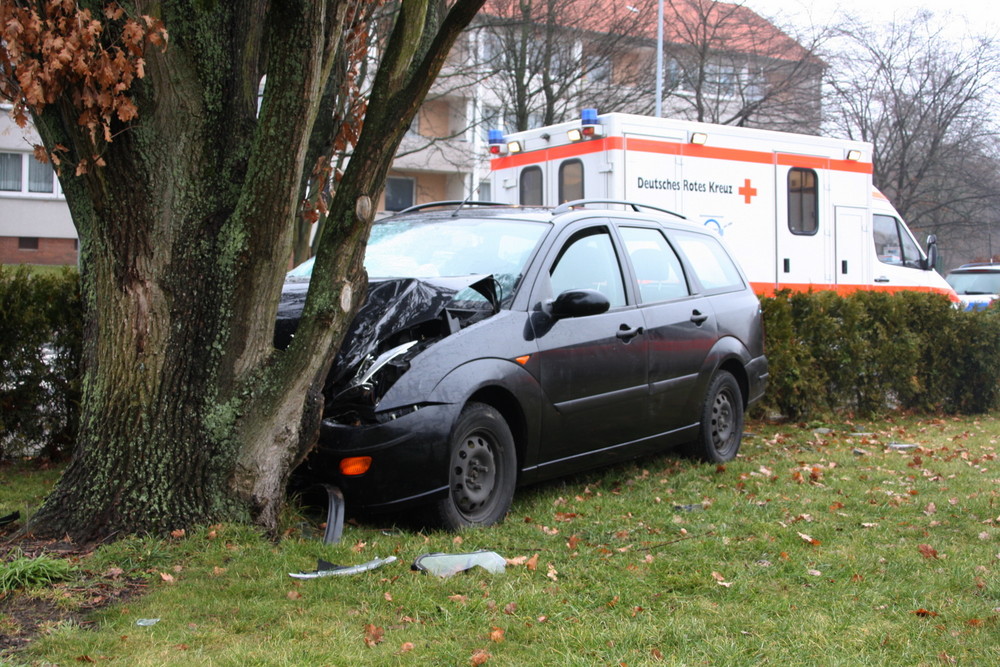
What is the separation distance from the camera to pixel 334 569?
14.0ft

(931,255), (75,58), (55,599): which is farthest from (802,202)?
(55,599)

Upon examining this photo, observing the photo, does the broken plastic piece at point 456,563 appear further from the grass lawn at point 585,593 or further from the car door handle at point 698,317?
the car door handle at point 698,317

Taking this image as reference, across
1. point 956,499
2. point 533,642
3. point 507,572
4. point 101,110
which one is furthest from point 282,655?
point 956,499

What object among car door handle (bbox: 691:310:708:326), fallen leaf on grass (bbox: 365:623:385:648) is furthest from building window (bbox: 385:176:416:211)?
fallen leaf on grass (bbox: 365:623:385:648)

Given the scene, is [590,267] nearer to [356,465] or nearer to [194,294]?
[356,465]

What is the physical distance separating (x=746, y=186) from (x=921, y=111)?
2252cm

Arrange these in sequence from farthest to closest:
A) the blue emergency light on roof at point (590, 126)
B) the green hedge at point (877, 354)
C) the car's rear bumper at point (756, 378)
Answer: the blue emergency light on roof at point (590, 126)
the green hedge at point (877, 354)
the car's rear bumper at point (756, 378)

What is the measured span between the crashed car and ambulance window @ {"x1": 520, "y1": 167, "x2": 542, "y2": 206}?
17.9ft

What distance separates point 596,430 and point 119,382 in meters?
2.80

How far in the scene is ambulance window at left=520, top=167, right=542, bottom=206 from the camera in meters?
13.0

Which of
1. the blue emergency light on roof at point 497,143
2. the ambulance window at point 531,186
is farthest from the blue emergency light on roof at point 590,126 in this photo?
the blue emergency light on roof at point 497,143

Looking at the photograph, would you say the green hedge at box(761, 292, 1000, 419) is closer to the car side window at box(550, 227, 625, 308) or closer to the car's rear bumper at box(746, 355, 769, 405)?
the car's rear bumper at box(746, 355, 769, 405)

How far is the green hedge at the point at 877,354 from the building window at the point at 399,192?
28.0m

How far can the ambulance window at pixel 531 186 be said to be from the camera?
1302 cm
